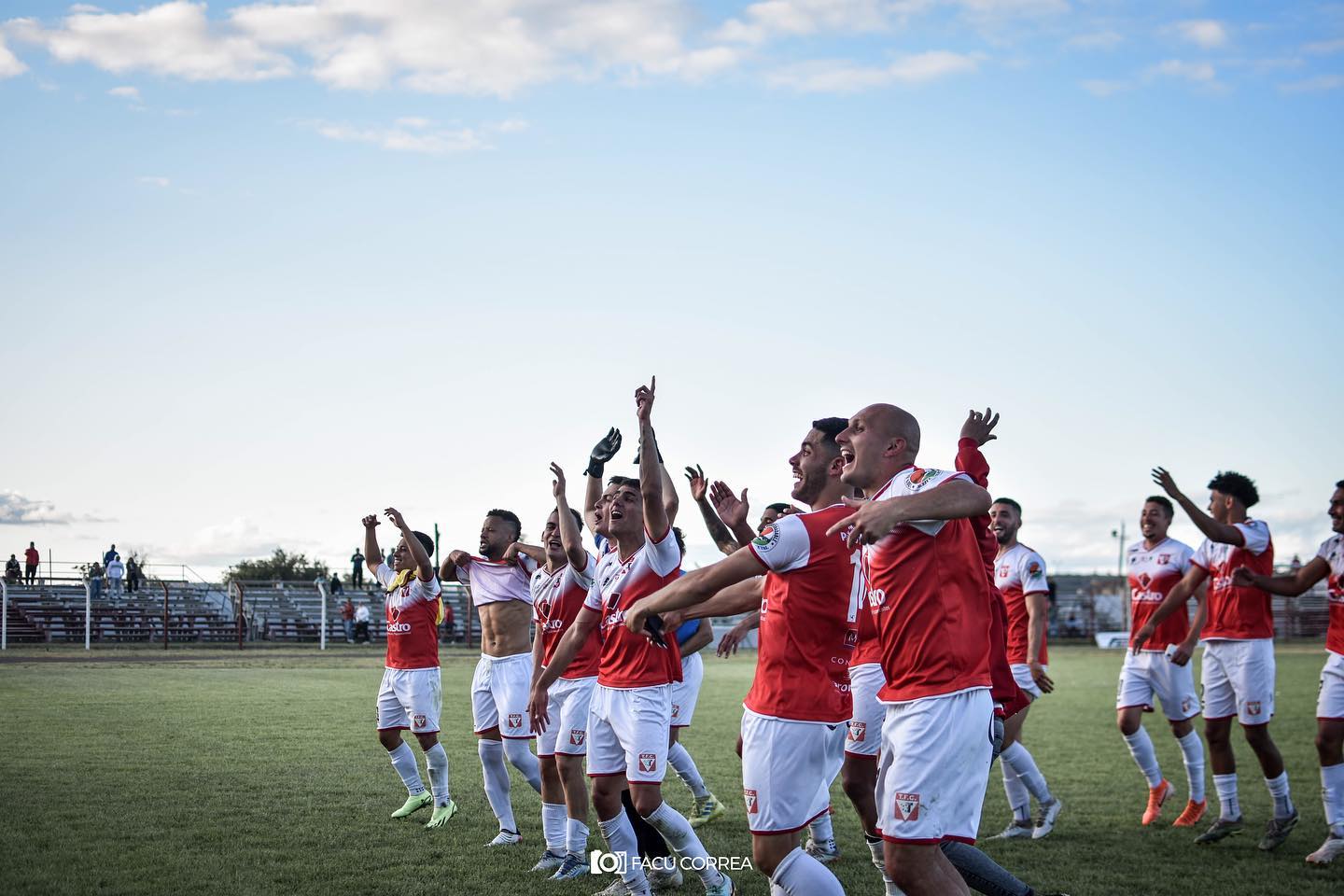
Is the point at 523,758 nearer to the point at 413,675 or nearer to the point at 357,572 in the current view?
the point at 413,675

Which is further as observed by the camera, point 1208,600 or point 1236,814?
point 1208,600

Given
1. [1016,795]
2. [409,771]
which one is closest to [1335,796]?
[1016,795]

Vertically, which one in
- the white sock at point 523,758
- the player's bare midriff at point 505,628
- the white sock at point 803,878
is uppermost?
the player's bare midriff at point 505,628

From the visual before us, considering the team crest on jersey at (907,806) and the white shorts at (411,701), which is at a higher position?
the team crest on jersey at (907,806)

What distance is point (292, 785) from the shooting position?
1205 cm

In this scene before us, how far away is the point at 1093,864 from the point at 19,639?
116 feet

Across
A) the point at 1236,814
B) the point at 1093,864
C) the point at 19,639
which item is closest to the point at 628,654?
the point at 1093,864

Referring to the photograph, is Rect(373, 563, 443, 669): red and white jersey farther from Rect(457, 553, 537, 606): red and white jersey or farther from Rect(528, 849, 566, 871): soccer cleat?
Rect(528, 849, 566, 871): soccer cleat

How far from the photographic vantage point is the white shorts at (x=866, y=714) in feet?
26.6

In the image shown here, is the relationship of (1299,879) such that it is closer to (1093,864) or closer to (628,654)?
(1093,864)

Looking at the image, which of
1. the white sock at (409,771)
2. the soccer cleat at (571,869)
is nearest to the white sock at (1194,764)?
the soccer cleat at (571,869)

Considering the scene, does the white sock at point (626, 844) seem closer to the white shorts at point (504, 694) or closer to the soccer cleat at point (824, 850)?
the soccer cleat at point (824, 850)

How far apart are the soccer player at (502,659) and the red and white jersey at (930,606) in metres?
5.57

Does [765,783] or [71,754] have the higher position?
[765,783]
